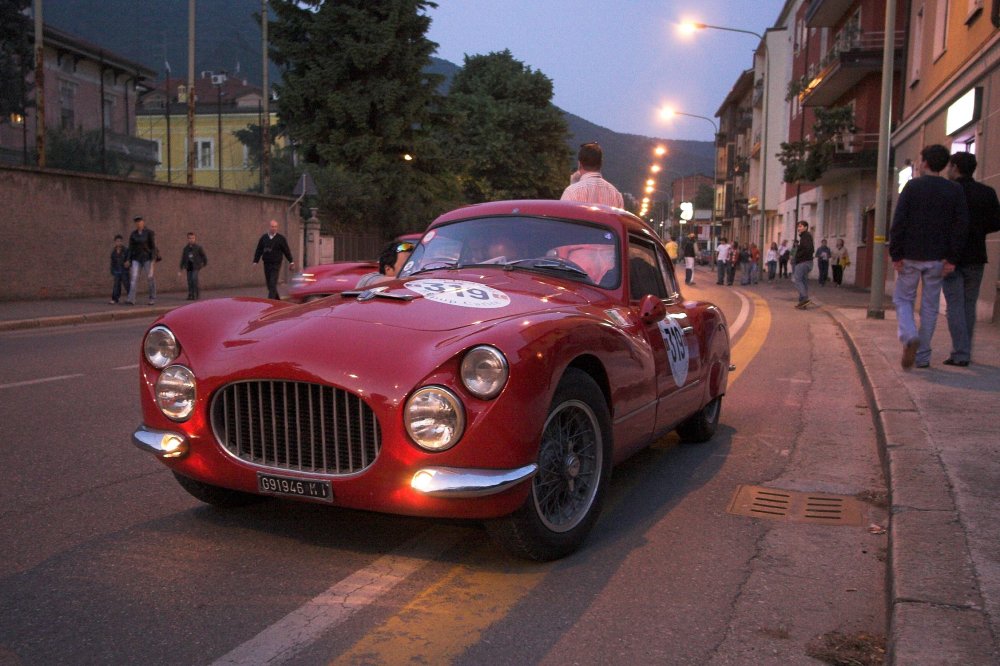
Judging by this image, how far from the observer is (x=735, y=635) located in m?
3.04

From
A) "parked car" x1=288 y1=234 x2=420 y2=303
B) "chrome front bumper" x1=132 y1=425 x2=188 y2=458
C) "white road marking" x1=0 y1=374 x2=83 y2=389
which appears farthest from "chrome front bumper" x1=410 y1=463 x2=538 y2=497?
"parked car" x1=288 y1=234 x2=420 y2=303

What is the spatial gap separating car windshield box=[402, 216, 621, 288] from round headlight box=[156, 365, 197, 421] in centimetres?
160

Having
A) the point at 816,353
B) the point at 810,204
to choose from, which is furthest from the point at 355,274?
the point at 810,204

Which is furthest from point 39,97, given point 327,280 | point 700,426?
point 700,426

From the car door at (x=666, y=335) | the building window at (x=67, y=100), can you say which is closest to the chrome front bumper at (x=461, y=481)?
the car door at (x=666, y=335)

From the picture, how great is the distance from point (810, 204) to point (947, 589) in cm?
4153

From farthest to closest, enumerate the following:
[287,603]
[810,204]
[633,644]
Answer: [810,204] → [287,603] → [633,644]

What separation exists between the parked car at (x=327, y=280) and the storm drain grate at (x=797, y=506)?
249 inches

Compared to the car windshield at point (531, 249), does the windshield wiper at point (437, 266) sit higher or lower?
lower

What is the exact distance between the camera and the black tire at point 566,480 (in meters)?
3.51

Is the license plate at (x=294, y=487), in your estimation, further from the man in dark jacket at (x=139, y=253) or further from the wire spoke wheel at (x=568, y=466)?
the man in dark jacket at (x=139, y=253)

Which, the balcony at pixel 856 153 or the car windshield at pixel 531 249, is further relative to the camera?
the balcony at pixel 856 153

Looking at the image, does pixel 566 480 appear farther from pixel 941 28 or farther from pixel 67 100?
pixel 67 100

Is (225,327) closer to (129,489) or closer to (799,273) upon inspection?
(129,489)
